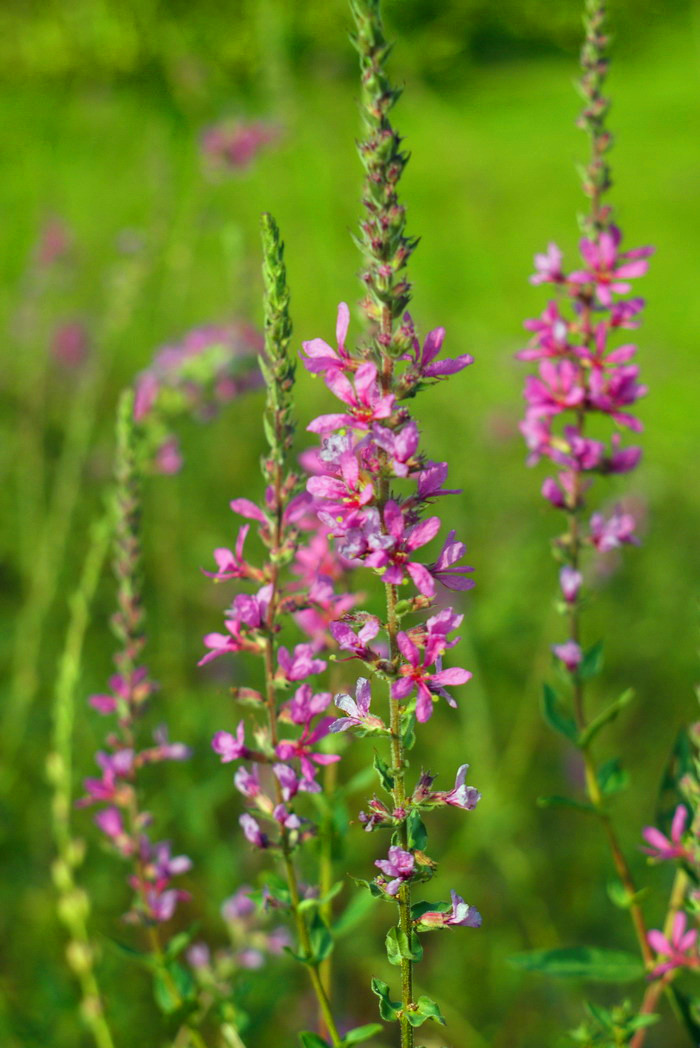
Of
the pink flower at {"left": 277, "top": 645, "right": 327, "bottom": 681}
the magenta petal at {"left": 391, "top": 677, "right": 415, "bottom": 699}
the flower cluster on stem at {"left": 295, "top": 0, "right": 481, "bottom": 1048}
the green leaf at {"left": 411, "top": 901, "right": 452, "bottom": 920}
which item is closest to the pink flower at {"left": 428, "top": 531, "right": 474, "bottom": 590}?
the flower cluster on stem at {"left": 295, "top": 0, "right": 481, "bottom": 1048}

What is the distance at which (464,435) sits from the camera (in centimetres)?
523

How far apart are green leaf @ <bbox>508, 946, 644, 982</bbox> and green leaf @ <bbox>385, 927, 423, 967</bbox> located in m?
0.56

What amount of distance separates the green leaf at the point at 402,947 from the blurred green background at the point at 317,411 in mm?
515

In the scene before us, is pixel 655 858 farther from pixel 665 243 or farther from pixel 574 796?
pixel 665 243

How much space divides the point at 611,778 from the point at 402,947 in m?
0.76

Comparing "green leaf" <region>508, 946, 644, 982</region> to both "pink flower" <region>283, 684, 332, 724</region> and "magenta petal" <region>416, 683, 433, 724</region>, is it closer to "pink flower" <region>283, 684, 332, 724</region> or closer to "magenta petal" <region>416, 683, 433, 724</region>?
"pink flower" <region>283, 684, 332, 724</region>

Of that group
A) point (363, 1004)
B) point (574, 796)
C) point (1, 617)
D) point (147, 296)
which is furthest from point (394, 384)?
point (147, 296)

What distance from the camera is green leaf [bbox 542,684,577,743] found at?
1487mm

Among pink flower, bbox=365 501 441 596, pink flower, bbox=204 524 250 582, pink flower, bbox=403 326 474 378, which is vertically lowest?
pink flower, bbox=204 524 250 582

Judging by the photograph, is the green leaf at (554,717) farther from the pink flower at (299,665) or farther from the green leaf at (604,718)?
the pink flower at (299,665)

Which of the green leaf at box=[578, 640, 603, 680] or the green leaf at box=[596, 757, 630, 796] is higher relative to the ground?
the green leaf at box=[578, 640, 603, 680]

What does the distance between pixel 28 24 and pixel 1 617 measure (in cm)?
823

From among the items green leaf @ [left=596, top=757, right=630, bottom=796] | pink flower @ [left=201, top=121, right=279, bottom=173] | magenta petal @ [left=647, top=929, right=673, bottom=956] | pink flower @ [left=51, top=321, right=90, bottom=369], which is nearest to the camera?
magenta petal @ [left=647, top=929, right=673, bottom=956]

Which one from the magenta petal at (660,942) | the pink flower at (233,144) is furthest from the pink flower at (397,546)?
the pink flower at (233,144)
